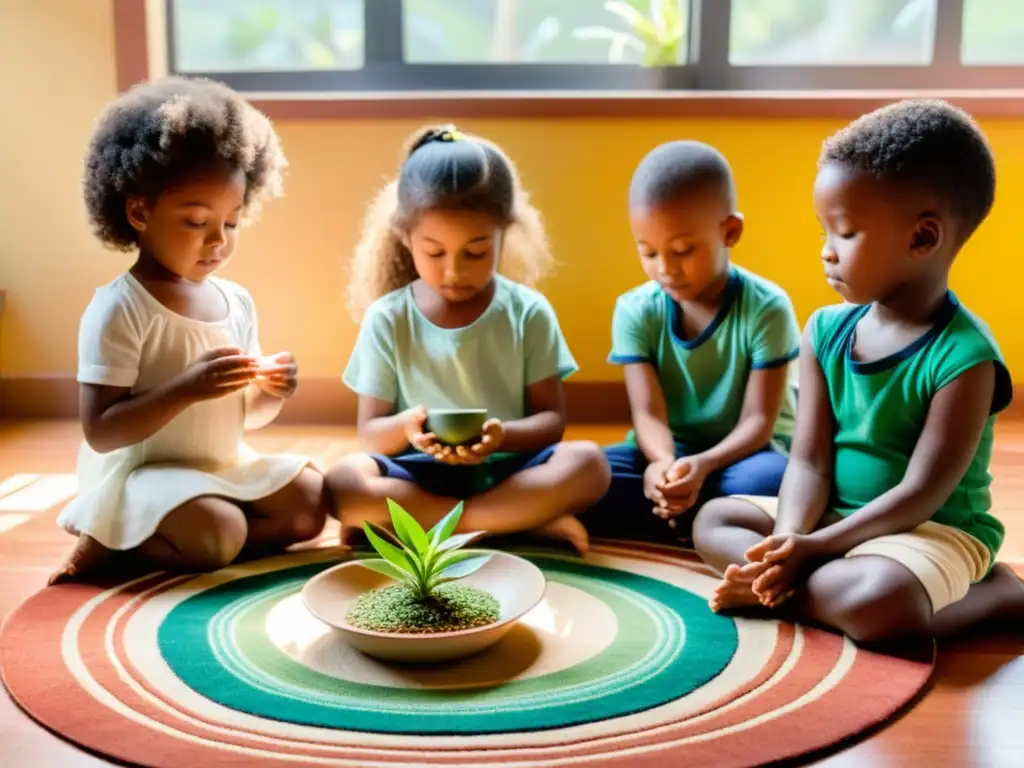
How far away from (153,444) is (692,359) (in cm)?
90

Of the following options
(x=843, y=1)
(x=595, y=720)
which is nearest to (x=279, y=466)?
(x=595, y=720)

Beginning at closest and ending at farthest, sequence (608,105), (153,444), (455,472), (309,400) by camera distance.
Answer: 1. (153,444)
2. (455,472)
3. (608,105)
4. (309,400)

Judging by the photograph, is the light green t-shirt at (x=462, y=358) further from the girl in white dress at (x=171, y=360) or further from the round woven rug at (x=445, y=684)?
the round woven rug at (x=445, y=684)

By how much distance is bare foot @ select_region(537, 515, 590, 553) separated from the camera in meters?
1.74

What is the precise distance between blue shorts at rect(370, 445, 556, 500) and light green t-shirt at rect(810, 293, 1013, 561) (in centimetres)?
50

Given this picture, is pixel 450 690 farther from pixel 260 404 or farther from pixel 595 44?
pixel 595 44

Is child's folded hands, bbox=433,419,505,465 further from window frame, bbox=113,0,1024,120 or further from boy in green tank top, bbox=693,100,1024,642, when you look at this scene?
window frame, bbox=113,0,1024,120

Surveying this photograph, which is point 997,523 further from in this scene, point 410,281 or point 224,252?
point 224,252

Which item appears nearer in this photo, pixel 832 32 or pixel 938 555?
pixel 938 555

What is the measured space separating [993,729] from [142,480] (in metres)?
1.21

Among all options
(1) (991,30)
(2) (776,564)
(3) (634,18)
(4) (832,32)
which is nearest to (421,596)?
(2) (776,564)

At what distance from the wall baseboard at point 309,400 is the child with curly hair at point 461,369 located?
3.04ft

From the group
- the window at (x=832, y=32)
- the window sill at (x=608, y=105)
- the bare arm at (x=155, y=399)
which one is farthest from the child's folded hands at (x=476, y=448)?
the window at (x=832, y=32)

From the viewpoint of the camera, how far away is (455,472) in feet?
5.83
